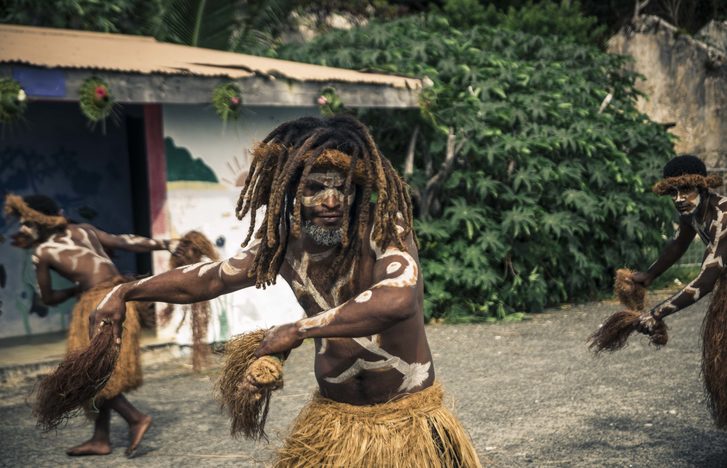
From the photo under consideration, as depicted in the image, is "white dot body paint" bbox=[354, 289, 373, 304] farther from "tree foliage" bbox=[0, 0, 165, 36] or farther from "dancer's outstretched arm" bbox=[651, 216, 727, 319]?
"tree foliage" bbox=[0, 0, 165, 36]

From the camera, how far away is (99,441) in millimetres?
5703

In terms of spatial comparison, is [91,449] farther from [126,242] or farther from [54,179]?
[54,179]

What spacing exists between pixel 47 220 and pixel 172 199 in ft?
7.93

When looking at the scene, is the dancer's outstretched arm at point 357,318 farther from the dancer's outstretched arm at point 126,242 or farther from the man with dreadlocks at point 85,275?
the dancer's outstretched arm at point 126,242

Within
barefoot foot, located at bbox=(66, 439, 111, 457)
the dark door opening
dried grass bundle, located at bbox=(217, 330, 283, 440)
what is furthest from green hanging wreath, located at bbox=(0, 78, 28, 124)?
dried grass bundle, located at bbox=(217, 330, 283, 440)

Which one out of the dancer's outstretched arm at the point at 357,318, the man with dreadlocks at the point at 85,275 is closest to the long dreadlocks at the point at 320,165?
the dancer's outstretched arm at the point at 357,318

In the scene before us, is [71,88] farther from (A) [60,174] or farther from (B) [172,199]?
(A) [60,174]

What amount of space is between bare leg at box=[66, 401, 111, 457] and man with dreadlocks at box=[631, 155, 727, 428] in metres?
3.34

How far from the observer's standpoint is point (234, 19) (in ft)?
45.8

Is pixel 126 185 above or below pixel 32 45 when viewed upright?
below

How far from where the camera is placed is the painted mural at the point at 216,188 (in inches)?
331

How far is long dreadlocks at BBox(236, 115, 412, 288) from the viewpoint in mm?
2848

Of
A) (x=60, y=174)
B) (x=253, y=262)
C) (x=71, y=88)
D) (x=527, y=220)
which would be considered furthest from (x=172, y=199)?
(x=253, y=262)

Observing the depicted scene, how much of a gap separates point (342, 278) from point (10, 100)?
4931mm
